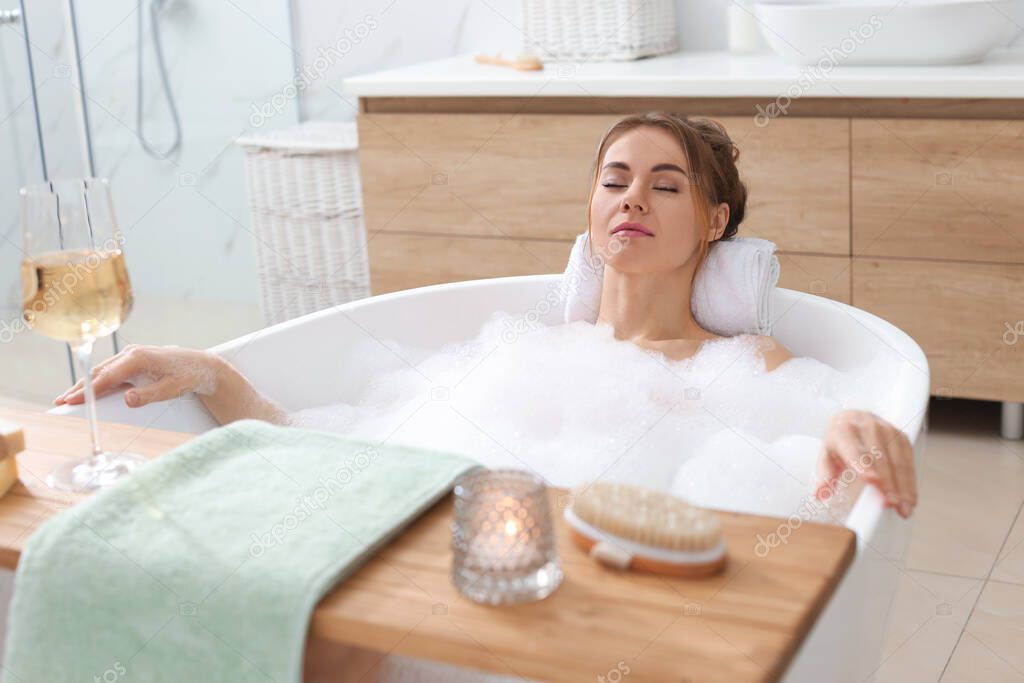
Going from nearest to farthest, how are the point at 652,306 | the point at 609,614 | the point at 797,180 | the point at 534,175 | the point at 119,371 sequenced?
the point at 609,614 → the point at 119,371 → the point at 652,306 → the point at 797,180 → the point at 534,175

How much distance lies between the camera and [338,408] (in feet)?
6.93

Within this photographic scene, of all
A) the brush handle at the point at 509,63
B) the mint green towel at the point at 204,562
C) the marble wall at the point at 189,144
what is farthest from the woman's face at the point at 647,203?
the marble wall at the point at 189,144

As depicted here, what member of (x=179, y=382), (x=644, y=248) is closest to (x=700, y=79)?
Result: (x=644, y=248)

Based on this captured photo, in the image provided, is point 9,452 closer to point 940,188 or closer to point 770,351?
point 770,351

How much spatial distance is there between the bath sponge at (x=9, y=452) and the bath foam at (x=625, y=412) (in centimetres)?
75

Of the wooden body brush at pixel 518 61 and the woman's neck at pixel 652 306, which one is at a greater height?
the wooden body brush at pixel 518 61

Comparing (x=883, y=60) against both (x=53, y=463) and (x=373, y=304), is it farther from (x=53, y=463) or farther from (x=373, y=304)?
(x=53, y=463)

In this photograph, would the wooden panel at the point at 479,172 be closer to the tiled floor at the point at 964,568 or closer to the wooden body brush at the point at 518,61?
the wooden body brush at the point at 518,61

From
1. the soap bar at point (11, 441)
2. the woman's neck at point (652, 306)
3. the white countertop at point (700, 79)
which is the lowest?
the woman's neck at point (652, 306)

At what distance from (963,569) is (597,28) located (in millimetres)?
1667

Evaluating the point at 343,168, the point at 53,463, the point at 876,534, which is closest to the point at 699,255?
the point at 876,534

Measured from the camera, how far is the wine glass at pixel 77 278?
1.17 metres

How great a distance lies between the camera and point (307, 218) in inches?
137

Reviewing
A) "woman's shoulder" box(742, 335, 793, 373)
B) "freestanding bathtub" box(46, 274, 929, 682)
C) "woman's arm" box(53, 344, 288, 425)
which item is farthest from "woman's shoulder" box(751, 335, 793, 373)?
"woman's arm" box(53, 344, 288, 425)
